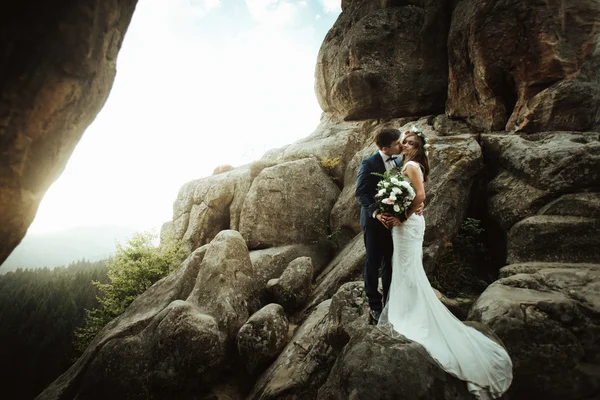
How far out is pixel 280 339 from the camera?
6965 mm

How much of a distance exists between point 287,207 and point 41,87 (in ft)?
31.0

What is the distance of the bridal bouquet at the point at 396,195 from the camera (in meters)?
4.29

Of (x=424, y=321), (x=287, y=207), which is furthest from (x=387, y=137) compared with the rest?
(x=287, y=207)

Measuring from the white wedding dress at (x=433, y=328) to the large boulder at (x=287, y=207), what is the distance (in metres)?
7.02

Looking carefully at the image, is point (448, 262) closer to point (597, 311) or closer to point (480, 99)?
point (597, 311)

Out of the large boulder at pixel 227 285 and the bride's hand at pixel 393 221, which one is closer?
the bride's hand at pixel 393 221

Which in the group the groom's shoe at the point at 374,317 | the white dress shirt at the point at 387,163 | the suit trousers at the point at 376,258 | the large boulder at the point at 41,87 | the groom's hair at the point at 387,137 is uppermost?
the large boulder at the point at 41,87

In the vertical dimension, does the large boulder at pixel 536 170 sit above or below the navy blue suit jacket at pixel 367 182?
below

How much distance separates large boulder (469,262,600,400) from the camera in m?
4.01

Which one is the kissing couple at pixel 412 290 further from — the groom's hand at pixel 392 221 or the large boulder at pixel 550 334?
the large boulder at pixel 550 334

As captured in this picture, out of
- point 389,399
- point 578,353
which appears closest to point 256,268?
point 389,399

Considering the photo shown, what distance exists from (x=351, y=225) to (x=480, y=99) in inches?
282

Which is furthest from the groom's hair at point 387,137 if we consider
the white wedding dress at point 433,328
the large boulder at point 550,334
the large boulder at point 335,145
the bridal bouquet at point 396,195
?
the large boulder at point 335,145

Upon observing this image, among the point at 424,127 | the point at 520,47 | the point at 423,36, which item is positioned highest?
the point at 423,36
